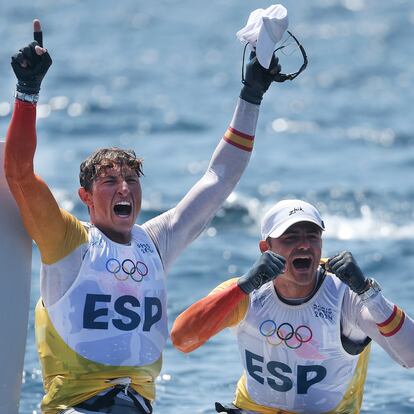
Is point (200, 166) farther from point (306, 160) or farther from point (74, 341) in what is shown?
point (74, 341)

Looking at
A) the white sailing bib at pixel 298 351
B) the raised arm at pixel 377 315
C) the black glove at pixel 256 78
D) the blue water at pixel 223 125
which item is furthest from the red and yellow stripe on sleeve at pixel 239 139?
the blue water at pixel 223 125

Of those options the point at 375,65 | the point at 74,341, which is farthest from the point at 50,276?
the point at 375,65

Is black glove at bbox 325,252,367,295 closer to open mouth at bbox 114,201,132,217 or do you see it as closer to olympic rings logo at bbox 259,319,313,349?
olympic rings logo at bbox 259,319,313,349

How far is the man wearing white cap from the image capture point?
6652mm

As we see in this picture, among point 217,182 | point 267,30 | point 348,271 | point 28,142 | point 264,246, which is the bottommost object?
point 348,271

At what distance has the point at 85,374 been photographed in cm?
652

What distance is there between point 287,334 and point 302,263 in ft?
1.25

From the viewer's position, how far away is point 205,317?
261 inches

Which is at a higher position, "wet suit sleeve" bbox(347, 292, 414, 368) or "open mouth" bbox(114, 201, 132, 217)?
"open mouth" bbox(114, 201, 132, 217)

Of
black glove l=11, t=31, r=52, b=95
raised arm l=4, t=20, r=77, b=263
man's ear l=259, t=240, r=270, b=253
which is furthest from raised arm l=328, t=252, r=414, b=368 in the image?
black glove l=11, t=31, r=52, b=95

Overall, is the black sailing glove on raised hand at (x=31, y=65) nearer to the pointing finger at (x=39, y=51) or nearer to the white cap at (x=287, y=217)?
the pointing finger at (x=39, y=51)

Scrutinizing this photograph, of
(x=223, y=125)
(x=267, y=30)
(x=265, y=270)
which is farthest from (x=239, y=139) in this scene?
(x=223, y=125)

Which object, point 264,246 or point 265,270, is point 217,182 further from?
point 265,270

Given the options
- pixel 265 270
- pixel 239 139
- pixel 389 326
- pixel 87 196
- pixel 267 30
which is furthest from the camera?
pixel 239 139
